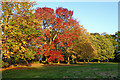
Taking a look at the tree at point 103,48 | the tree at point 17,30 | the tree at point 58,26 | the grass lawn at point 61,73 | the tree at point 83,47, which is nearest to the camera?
the grass lawn at point 61,73

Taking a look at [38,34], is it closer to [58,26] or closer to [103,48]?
[58,26]

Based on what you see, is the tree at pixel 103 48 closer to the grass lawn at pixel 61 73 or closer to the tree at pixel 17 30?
the grass lawn at pixel 61 73

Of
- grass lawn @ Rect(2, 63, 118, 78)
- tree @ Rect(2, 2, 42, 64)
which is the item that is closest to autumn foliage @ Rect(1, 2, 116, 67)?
tree @ Rect(2, 2, 42, 64)

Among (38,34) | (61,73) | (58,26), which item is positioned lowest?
(61,73)

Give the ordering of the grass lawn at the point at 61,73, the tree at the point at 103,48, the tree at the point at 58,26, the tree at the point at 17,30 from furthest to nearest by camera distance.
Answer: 1. the tree at the point at 103,48
2. the tree at the point at 58,26
3. the tree at the point at 17,30
4. the grass lawn at the point at 61,73

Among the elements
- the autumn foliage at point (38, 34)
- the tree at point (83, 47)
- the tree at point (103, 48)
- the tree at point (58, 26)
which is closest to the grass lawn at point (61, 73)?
the autumn foliage at point (38, 34)

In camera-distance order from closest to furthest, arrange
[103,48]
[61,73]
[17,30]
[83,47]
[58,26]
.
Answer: [61,73] < [17,30] < [58,26] < [83,47] < [103,48]

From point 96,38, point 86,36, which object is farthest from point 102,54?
point 86,36

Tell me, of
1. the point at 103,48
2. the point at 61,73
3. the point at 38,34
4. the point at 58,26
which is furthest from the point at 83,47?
the point at 103,48

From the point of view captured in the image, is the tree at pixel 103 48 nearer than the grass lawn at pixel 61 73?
No

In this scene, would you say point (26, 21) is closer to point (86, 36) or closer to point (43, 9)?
point (43, 9)

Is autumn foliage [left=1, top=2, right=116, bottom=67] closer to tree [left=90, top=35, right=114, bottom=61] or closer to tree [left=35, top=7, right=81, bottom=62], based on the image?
tree [left=35, top=7, right=81, bottom=62]

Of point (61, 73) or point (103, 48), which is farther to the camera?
point (103, 48)

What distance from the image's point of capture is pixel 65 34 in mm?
37094
